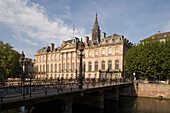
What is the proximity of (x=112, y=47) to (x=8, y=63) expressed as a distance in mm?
35082

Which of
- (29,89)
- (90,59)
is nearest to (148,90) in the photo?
(90,59)

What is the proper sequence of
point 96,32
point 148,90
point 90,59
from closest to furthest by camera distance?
1. point 148,90
2. point 90,59
3. point 96,32

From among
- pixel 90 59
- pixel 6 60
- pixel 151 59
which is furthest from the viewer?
pixel 90 59

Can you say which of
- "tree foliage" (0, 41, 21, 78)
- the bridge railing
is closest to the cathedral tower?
"tree foliage" (0, 41, 21, 78)

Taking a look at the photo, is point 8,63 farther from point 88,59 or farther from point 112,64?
point 112,64

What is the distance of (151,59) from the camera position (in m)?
28.5

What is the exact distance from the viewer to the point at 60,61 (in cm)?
5528

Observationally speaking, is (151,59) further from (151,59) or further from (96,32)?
(96,32)

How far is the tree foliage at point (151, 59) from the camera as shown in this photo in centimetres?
2795

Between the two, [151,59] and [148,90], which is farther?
[148,90]

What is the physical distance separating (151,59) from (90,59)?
22.3 m

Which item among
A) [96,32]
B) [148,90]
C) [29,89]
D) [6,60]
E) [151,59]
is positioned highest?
[96,32]

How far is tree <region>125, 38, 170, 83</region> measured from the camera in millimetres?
27973

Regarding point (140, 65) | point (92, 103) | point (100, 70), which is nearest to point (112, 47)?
point (100, 70)
